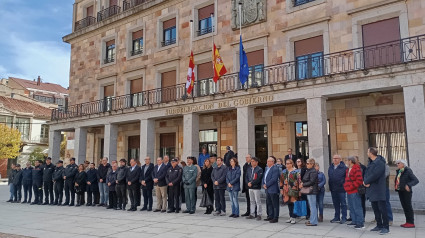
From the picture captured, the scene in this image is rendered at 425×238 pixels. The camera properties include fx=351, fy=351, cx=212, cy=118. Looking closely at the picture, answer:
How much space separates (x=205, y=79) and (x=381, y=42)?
7.85 m

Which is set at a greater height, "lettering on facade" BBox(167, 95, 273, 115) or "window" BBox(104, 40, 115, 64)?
"window" BBox(104, 40, 115, 64)

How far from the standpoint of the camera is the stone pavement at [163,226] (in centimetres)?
694

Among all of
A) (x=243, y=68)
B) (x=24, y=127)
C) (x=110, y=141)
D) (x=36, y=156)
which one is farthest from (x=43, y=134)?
(x=243, y=68)

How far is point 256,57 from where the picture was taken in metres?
15.7

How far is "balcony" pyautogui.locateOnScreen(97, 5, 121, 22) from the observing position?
21.8m

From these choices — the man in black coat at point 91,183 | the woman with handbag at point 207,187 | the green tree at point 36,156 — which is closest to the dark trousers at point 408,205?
the woman with handbag at point 207,187

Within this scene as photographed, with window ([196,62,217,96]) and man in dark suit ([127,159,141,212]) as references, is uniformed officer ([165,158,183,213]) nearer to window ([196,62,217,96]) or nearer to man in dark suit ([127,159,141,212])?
man in dark suit ([127,159,141,212])

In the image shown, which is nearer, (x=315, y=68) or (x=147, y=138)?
(x=315, y=68)

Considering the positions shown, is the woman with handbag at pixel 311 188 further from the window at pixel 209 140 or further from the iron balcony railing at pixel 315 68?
the window at pixel 209 140

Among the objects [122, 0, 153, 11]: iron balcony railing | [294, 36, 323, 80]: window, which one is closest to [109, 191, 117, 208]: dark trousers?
[294, 36, 323, 80]: window

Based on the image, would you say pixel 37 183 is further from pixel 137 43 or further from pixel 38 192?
pixel 137 43

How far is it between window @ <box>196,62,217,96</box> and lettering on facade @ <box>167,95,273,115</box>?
1.39 meters

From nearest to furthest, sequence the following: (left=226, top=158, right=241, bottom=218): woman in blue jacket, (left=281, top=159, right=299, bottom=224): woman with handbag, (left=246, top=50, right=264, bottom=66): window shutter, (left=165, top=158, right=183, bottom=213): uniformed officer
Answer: (left=281, top=159, right=299, bottom=224): woman with handbag, (left=226, top=158, right=241, bottom=218): woman in blue jacket, (left=165, top=158, right=183, bottom=213): uniformed officer, (left=246, top=50, right=264, bottom=66): window shutter

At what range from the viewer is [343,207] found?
26.6 ft
